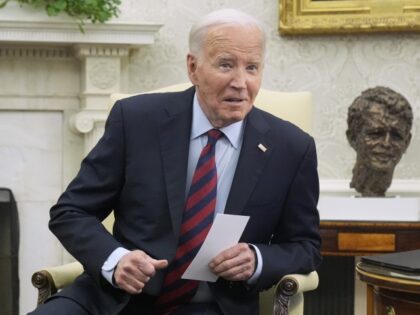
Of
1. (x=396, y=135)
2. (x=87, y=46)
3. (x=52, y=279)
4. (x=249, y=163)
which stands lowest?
(x=52, y=279)

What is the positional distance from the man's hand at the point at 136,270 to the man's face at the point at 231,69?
453 mm

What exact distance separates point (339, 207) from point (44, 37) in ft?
5.03

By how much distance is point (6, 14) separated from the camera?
4.16 m

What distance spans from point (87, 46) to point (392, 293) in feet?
7.65

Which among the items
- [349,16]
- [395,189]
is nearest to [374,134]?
[395,189]

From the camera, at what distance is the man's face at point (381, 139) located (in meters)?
3.67

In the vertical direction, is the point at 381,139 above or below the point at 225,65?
below

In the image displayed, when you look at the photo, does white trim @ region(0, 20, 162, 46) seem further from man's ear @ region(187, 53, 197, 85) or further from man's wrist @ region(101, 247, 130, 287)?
man's wrist @ region(101, 247, 130, 287)

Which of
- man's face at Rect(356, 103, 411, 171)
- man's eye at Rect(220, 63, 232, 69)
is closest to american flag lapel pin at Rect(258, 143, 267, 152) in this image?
man's eye at Rect(220, 63, 232, 69)

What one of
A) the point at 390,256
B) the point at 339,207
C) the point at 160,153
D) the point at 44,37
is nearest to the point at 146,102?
the point at 160,153

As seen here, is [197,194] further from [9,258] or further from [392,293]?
[9,258]

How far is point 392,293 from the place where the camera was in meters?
2.29

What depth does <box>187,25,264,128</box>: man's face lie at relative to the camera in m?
2.44

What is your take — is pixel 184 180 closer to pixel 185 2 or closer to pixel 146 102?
pixel 146 102
